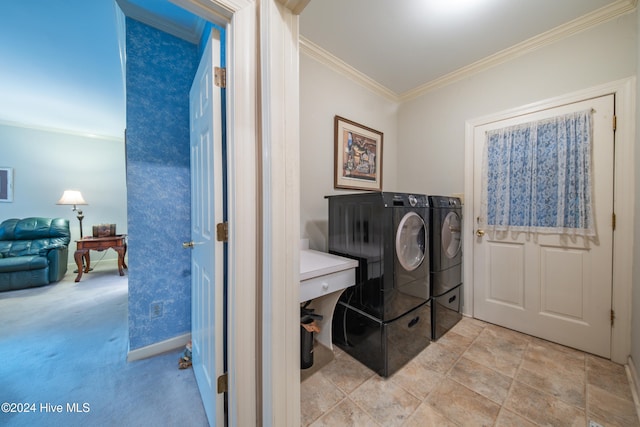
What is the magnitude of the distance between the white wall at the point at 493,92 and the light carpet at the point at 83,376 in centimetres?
279

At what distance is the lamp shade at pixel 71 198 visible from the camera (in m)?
3.68

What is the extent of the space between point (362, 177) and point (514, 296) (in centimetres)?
177

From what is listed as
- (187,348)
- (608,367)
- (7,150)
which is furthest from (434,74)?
(7,150)

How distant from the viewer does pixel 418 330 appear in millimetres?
1688

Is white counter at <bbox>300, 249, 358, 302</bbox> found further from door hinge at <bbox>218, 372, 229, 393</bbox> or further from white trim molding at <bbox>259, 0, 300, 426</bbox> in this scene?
door hinge at <bbox>218, 372, 229, 393</bbox>

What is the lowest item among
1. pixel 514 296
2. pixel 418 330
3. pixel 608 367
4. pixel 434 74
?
pixel 608 367

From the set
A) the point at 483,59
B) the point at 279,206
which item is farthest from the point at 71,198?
the point at 483,59

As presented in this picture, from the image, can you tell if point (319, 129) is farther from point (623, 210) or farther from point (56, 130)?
point (56, 130)

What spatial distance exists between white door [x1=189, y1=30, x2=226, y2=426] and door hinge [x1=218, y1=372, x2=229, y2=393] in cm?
2

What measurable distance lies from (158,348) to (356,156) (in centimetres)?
240

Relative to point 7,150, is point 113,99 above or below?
above

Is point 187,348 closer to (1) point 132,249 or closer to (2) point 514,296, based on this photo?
(1) point 132,249

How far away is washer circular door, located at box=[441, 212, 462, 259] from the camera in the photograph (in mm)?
1928

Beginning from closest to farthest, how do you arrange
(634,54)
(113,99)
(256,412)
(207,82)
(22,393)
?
1. (256,412)
2. (207,82)
3. (22,393)
4. (634,54)
5. (113,99)
